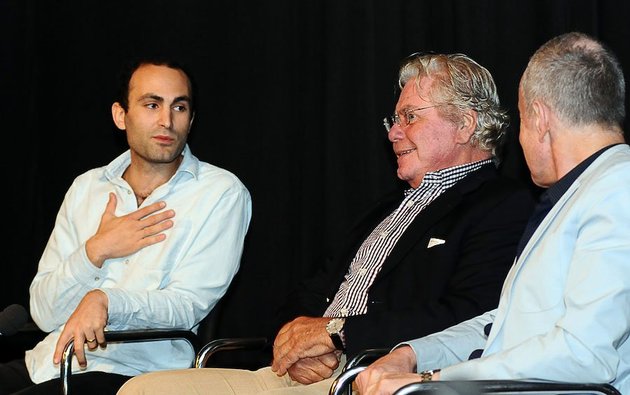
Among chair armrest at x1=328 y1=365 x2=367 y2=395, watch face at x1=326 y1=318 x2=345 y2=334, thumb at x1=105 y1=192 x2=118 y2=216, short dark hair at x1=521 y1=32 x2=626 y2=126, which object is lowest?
watch face at x1=326 y1=318 x2=345 y2=334

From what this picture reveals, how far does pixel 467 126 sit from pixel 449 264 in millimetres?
534

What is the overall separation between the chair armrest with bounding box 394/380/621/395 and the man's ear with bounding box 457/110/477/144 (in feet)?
4.30

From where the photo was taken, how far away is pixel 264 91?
4.29 metres

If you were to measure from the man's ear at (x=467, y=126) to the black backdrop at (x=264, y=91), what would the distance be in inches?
14.3

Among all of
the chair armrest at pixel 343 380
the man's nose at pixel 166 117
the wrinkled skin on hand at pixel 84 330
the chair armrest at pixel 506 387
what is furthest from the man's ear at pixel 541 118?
the man's nose at pixel 166 117

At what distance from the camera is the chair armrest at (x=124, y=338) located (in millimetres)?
2871

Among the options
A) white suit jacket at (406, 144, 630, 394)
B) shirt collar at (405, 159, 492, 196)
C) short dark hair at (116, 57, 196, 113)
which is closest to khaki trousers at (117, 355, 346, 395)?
shirt collar at (405, 159, 492, 196)

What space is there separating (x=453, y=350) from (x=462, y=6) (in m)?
1.59

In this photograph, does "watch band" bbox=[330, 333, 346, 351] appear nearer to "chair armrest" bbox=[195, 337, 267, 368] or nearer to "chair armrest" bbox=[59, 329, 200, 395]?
"chair armrest" bbox=[195, 337, 267, 368]

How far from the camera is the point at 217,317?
10.9 feet

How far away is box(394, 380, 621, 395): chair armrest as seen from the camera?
6.36ft

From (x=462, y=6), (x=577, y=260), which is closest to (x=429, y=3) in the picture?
(x=462, y=6)

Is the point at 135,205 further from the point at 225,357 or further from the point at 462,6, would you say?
the point at 462,6

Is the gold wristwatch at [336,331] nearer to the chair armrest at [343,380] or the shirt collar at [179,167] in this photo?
the chair armrest at [343,380]
